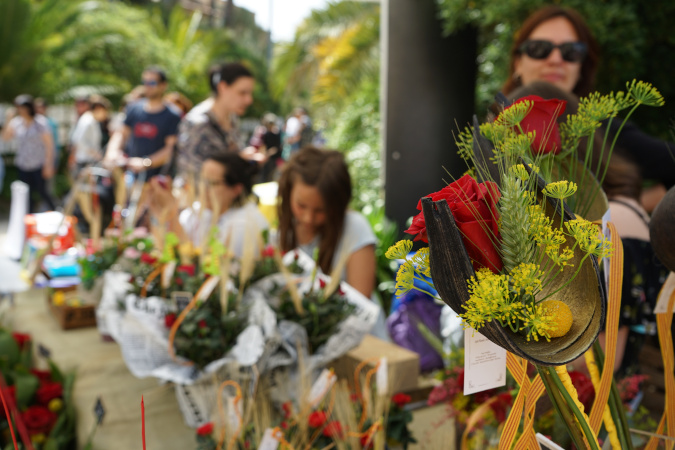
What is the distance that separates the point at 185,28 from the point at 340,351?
18627 millimetres

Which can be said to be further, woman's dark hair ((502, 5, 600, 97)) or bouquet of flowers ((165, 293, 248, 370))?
woman's dark hair ((502, 5, 600, 97))

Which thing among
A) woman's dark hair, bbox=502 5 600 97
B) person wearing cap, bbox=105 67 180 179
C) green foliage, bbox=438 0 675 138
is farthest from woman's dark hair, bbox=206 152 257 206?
person wearing cap, bbox=105 67 180 179

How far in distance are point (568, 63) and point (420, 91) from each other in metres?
2.45

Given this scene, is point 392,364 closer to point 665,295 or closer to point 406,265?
point 665,295

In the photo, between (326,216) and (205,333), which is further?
(326,216)

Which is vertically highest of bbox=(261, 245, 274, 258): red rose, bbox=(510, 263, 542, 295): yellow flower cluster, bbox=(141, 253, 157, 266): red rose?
bbox=(510, 263, 542, 295): yellow flower cluster

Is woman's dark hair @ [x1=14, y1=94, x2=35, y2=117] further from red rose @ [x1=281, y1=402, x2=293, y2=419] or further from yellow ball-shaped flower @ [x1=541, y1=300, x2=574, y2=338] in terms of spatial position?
yellow ball-shaped flower @ [x1=541, y1=300, x2=574, y2=338]

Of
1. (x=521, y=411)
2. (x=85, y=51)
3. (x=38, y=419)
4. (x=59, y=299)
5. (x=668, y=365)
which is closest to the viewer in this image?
(x=521, y=411)

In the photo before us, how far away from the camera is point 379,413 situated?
1.29 metres

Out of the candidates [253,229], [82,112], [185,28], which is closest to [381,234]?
[253,229]

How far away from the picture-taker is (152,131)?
4.88 m

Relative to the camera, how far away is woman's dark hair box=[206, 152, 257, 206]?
9.34 ft

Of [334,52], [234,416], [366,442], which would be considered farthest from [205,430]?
[334,52]

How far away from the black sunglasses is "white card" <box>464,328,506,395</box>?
4.22ft
